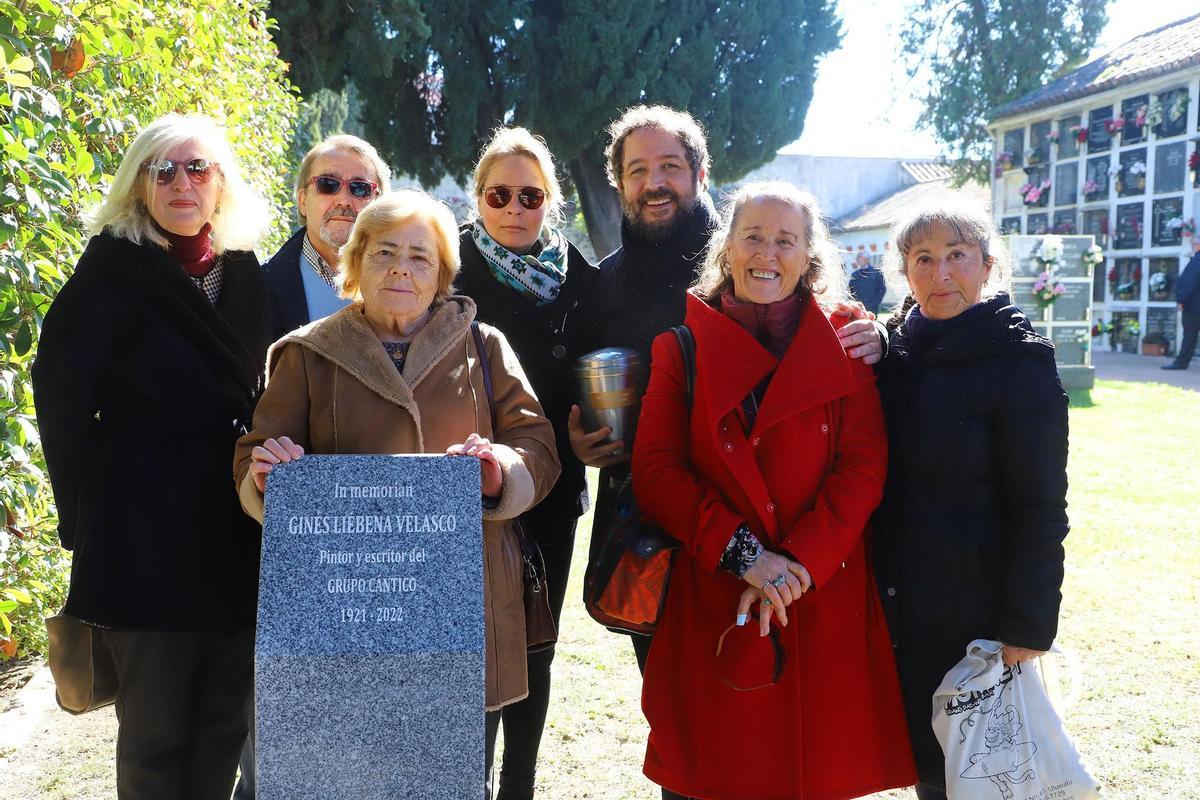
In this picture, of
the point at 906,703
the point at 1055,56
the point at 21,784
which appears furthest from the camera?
the point at 1055,56

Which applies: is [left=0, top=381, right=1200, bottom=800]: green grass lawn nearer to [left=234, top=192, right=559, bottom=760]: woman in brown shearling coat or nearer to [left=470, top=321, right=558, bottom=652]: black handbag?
[left=470, top=321, right=558, bottom=652]: black handbag

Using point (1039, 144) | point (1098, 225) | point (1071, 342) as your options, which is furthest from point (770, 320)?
point (1039, 144)

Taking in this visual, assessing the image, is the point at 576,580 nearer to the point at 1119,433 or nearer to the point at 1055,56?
the point at 1119,433

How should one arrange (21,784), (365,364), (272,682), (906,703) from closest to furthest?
(272,682)
(365,364)
(906,703)
(21,784)

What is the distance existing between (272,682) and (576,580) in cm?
375

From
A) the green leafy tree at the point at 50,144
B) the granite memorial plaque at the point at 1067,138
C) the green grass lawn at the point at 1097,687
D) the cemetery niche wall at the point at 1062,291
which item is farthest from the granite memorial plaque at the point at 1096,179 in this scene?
the green leafy tree at the point at 50,144

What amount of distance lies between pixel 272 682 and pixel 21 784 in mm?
1939

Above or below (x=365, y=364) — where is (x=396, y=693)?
below

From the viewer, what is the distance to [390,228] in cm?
225

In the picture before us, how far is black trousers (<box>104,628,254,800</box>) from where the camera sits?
2354 millimetres

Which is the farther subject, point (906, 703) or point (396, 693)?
point (906, 703)

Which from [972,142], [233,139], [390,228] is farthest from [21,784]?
[972,142]

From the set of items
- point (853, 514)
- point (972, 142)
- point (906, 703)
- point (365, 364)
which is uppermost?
point (972, 142)

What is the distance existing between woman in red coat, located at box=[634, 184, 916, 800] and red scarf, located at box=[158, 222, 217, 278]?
3.78 ft
